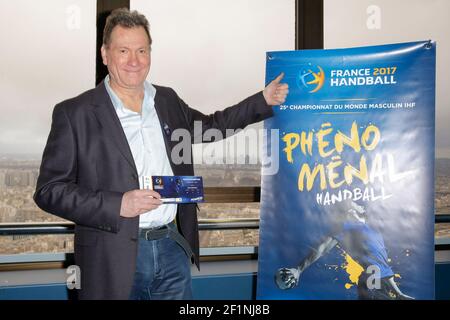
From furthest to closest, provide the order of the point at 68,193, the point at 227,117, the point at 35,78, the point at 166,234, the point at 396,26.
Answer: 1. the point at 396,26
2. the point at 35,78
3. the point at 227,117
4. the point at 166,234
5. the point at 68,193

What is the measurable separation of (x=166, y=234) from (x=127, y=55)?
68cm

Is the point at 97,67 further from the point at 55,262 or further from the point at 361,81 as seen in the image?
the point at 361,81

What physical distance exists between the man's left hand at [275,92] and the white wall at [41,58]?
1.14 metres

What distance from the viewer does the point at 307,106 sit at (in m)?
2.10

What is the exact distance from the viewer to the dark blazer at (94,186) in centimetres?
151

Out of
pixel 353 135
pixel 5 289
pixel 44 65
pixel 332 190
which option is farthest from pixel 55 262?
pixel 353 135

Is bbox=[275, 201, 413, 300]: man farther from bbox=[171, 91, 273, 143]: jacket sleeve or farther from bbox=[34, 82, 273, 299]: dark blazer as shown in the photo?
bbox=[34, 82, 273, 299]: dark blazer

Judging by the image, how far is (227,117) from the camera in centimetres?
200

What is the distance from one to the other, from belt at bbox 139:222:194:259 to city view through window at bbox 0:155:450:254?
3.31 feet

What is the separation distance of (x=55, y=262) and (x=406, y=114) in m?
2.05

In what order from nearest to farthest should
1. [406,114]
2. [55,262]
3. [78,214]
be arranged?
[78,214] < [406,114] < [55,262]

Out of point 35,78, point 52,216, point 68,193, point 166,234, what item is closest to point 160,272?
point 166,234

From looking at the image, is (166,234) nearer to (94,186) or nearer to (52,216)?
(94,186)

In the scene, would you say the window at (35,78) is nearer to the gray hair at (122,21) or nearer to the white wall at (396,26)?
the gray hair at (122,21)
